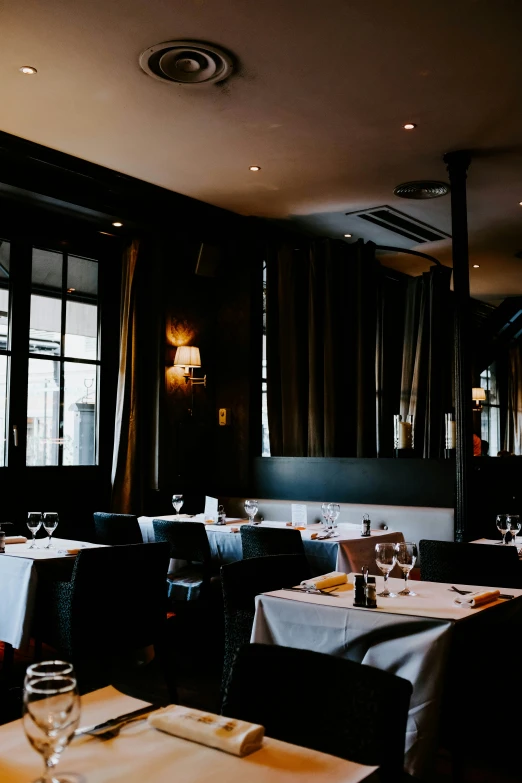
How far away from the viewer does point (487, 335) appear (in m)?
11.9

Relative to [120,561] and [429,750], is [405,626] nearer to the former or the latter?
[429,750]

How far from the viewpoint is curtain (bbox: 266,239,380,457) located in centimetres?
759

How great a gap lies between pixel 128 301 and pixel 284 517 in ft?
8.33

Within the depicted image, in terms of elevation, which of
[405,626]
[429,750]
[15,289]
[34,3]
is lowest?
[429,750]

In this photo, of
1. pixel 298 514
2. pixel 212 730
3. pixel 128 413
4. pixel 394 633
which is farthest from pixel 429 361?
pixel 212 730

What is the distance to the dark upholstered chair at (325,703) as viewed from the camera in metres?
1.44

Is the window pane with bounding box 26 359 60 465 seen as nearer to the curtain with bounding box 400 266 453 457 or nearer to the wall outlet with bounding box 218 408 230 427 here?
the wall outlet with bounding box 218 408 230 427

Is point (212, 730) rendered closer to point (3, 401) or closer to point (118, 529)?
point (118, 529)

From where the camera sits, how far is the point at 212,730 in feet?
4.54

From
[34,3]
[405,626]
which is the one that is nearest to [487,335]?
[34,3]

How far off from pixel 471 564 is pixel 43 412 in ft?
14.4

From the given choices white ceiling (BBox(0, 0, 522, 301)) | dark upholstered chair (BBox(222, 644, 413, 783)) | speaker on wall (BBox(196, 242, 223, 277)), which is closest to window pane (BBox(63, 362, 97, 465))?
speaker on wall (BBox(196, 242, 223, 277))

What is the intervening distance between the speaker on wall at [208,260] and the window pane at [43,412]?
174 centimetres

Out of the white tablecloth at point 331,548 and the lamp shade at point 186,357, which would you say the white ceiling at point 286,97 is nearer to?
the lamp shade at point 186,357
